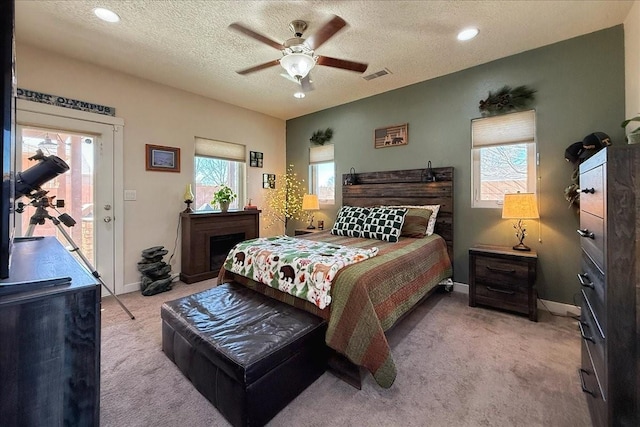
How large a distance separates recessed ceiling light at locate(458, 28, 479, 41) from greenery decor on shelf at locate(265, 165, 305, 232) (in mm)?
3308

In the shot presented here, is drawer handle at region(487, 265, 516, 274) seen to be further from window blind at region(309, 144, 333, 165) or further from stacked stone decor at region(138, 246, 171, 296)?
stacked stone decor at region(138, 246, 171, 296)

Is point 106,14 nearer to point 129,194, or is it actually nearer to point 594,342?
point 129,194

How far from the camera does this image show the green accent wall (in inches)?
102

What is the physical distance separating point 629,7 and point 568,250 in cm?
217

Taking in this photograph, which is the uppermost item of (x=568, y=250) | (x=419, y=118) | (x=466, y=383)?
(x=419, y=118)

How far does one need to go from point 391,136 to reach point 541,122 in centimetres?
173

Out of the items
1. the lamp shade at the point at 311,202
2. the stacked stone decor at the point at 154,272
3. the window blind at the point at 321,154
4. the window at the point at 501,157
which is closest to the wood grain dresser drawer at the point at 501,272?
the window at the point at 501,157

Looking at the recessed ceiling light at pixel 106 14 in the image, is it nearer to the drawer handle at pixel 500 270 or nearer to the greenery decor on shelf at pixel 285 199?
the greenery decor on shelf at pixel 285 199

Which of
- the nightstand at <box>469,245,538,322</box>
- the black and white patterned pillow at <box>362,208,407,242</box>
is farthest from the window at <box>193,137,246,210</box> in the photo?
the nightstand at <box>469,245,538,322</box>

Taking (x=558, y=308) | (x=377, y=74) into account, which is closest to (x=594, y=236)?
(x=558, y=308)

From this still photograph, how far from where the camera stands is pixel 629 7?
7.39 feet

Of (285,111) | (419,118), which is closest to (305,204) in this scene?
(285,111)

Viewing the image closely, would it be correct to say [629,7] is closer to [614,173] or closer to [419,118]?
[419,118]

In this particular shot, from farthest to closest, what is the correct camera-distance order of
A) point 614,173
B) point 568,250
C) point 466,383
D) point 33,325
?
point 568,250 → point 466,383 → point 614,173 → point 33,325
